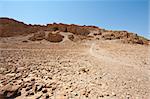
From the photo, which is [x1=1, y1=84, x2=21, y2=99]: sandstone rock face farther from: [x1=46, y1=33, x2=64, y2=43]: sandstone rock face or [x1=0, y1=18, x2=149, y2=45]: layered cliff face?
[x1=0, y1=18, x2=149, y2=45]: layered cliff face

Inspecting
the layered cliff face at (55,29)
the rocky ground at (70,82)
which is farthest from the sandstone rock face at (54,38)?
the rocky ground at (70,82)

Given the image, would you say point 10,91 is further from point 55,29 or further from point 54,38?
point 55,29

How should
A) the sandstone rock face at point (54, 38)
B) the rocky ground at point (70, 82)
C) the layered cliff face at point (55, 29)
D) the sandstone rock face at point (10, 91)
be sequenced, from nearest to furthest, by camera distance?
the rocky ground at point (70, 82), the sandstone rock face at point (10, 91), the sandstone rock face at point (54, 38), the layered cliff face at point (55, 29)

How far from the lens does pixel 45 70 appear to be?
11.3 metres

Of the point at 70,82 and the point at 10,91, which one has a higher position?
the point at 70,82

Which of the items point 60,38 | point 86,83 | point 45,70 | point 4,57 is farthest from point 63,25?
point 86,83

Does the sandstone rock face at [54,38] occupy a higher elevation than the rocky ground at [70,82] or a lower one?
higher

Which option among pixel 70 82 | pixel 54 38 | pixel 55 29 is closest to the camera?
pixel 70 82

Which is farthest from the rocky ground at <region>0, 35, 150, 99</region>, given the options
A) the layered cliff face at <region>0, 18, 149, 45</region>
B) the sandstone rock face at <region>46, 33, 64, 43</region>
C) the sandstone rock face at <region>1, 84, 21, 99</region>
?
the layered cliff face at <region>0, 18, 149, 45</region>

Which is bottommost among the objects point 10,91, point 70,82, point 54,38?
point 10,91

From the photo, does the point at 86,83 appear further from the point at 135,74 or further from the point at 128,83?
Result: the point at 135,74

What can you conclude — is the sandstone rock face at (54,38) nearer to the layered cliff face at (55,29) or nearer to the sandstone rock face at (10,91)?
the layered cliff face at (55,29)

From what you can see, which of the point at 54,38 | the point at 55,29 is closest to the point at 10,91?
the point at 54,38

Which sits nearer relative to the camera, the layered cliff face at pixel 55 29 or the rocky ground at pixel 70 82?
the rocky ground at pixel 70 82
